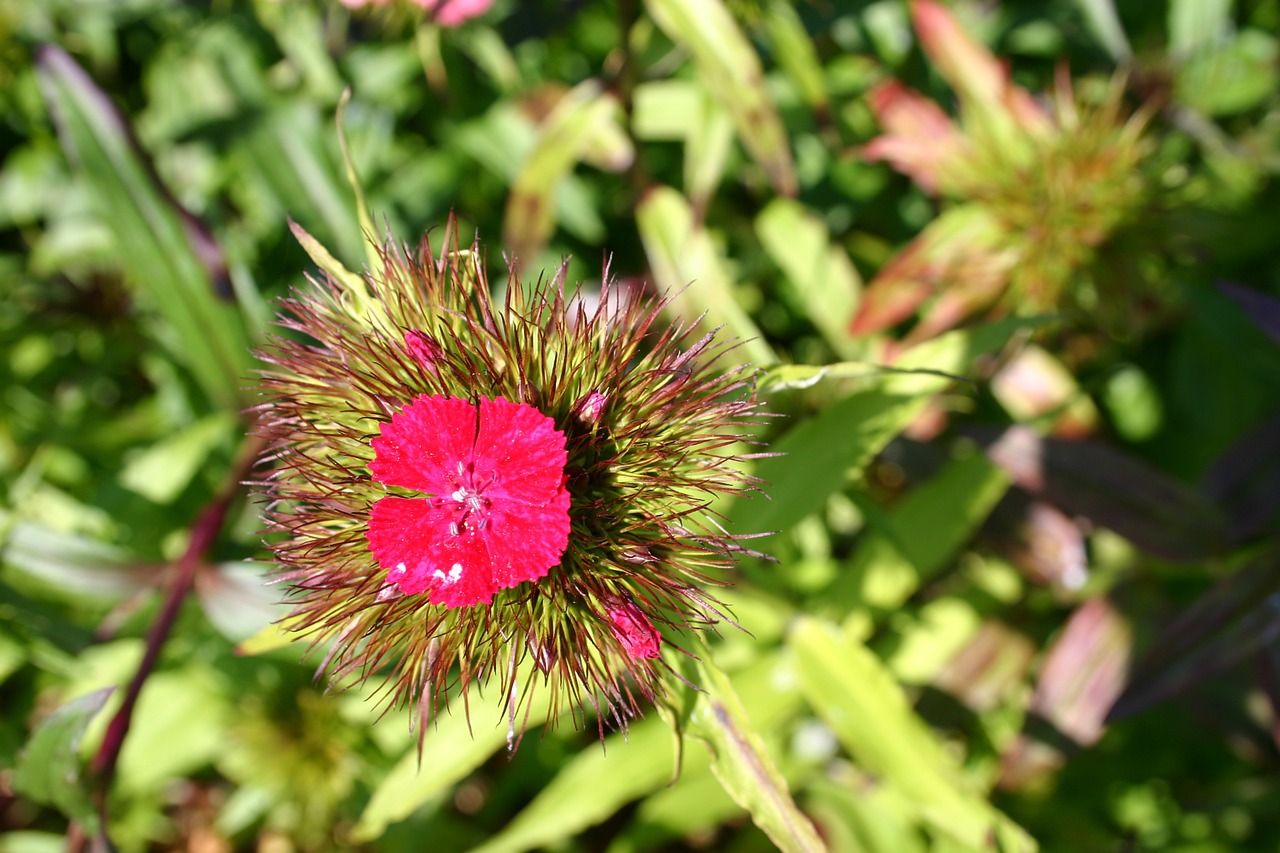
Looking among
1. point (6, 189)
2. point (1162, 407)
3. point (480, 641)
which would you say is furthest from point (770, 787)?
point (6, 189)

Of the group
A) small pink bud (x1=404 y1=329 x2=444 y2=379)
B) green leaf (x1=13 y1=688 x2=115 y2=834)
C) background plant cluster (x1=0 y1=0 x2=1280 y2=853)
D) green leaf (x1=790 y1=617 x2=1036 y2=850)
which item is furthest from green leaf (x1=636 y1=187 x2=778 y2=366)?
green leaf (x1=13 y1=688 x2=115 y2=834)

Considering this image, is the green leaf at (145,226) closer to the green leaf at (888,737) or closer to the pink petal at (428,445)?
the pink petal at (428,445)

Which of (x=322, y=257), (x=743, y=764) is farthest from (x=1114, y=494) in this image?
(x=322, y=257)

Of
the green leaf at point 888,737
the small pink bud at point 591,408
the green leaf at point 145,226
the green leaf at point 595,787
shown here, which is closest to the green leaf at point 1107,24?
the green leaf at point 888,737

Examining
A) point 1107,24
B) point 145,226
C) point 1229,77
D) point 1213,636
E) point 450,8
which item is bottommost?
point 1213,636

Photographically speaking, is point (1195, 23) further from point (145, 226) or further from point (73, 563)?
point (73, 563)

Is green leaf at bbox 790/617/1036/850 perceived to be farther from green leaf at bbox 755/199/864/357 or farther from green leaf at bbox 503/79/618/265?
green leaf at bbox 503/79/618/265
